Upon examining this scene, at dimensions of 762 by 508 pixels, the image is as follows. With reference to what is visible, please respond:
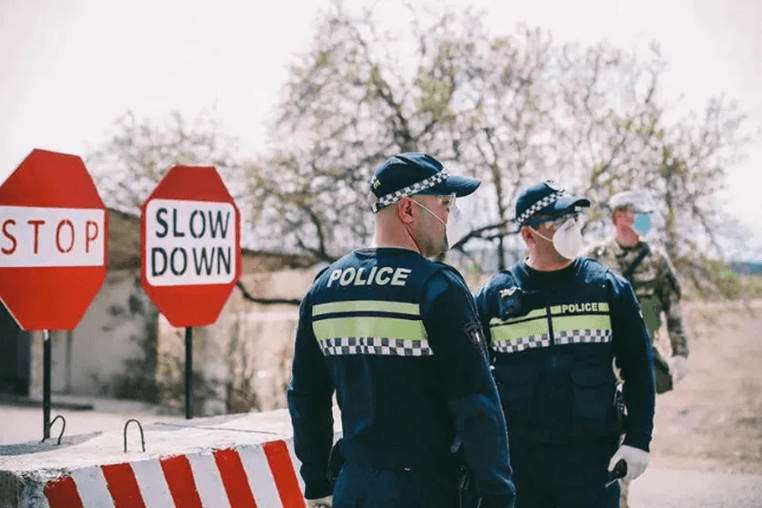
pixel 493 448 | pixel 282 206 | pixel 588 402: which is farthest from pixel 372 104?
pixel 493 448

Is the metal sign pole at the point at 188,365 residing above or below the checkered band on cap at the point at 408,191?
below

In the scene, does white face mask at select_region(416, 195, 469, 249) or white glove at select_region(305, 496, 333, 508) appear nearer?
white face mask at select_region(416, 195, 469, 249)

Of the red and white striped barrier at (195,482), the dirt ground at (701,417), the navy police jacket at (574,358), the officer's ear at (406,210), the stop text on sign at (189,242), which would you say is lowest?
the dirt ground at (701,417)

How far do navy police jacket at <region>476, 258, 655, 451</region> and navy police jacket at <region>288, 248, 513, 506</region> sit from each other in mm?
1348

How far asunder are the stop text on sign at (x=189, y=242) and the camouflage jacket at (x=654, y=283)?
2862mm

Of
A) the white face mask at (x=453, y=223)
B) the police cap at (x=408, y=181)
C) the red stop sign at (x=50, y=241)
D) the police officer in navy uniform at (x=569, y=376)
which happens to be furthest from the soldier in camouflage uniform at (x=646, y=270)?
the police cap at (x=408, y=181)

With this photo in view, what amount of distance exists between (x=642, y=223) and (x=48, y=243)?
448cm

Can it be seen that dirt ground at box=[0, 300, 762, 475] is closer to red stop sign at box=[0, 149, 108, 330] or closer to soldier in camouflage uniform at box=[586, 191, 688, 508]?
soldier in camouflage uniform at box=[586, 191, 688, 508]

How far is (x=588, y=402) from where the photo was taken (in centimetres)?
434

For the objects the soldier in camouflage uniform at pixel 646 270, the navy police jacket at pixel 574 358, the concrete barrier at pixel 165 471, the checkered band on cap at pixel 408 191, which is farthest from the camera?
the soldier in camouflage uniform at pixel 646 270

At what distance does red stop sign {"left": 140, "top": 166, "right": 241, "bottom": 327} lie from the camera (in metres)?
5.34

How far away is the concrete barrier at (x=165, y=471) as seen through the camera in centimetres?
377

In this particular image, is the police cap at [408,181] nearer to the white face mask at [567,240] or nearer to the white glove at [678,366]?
the white face mask at [567,240]

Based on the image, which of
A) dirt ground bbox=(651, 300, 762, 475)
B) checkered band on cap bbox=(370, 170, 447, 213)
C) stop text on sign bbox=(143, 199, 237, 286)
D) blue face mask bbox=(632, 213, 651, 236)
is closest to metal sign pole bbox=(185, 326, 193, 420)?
stop text on sign bbox=(143, 199, 237, 286)
